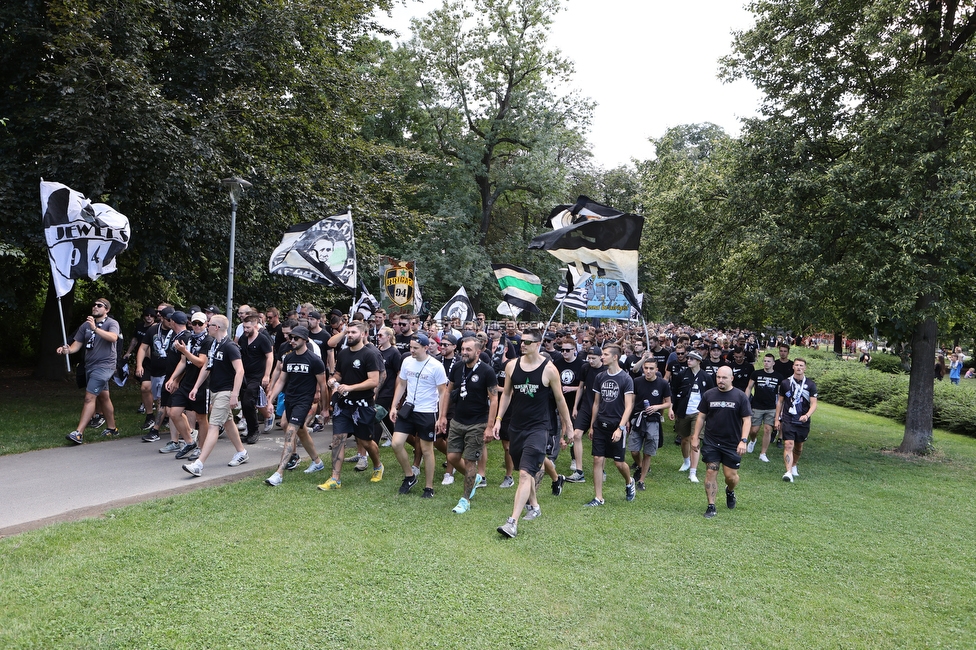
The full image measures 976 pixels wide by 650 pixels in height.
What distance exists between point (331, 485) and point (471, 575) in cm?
303

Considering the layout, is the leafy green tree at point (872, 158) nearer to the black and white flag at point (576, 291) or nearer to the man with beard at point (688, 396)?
the man with beard at point (688, 396)

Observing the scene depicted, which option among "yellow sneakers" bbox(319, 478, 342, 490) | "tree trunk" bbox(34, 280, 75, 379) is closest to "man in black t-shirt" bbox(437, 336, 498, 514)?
"yellow sneakers" bbox(319, 478, 342, 490)

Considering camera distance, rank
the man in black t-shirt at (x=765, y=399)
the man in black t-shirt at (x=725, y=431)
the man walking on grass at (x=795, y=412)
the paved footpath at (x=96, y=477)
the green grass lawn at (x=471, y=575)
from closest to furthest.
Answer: the green grass lawn at (x=471, y=575) → the paved footpath at (x=96, y=477) → the man in black t-shirt at (x=725, y=431) → the man walking on grass at (x=795, y=412) → the man in black t-shirt at (x=765, y=399)

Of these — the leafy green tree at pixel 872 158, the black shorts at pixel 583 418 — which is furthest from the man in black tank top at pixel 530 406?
the leafy green tree at pixel 872 158

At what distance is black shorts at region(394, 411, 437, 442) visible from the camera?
7.68 metres

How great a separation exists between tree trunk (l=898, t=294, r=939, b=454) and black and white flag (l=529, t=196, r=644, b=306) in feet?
22.7

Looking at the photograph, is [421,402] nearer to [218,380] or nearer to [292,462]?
[292,462]

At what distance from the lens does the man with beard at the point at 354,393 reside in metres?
7.86

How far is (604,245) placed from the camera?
1193 cm

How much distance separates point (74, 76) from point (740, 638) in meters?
13.1

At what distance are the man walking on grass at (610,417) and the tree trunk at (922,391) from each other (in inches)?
361

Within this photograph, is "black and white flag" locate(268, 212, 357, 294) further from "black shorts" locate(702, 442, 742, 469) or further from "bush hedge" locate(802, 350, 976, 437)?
"bush hedge" locate(802, 350, 976, 437)

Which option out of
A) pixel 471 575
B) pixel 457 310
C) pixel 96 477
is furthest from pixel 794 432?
pixel 96 477

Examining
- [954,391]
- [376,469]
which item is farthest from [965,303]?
[376,469]
